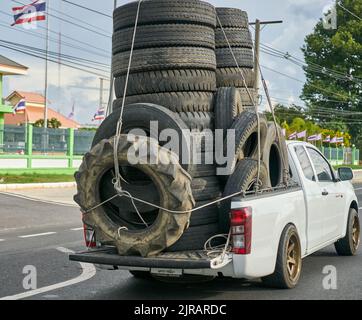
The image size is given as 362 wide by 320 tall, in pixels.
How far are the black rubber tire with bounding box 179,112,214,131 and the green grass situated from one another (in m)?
15.9

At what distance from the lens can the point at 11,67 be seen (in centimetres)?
3519

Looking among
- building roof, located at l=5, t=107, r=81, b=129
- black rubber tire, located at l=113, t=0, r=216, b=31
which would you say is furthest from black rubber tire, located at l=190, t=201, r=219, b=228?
building roof, located at l=5, t=107, r=81, b=129

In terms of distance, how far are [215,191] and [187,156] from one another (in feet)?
1.72

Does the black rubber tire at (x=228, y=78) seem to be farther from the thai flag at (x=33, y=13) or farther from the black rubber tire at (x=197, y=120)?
the thai flag at (x=33, y=13)

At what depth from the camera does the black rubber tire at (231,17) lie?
7.88 meters

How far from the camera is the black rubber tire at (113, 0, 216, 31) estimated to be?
6570mm

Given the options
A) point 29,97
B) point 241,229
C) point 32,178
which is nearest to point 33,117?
point 29,97

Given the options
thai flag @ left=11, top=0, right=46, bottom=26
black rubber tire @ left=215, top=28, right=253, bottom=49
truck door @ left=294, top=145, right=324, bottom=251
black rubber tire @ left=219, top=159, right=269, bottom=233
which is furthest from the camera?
thai flag @ left=11, top=0, right=46, bottom=26

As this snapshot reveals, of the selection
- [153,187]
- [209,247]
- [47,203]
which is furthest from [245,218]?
[47,203]

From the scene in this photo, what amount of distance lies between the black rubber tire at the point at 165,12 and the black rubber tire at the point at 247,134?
4.08 ft

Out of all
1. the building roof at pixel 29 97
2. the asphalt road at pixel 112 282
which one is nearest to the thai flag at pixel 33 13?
the asphalt road at pixel 112 282

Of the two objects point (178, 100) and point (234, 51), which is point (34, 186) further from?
point (178, 100)

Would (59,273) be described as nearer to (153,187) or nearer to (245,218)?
(153,187)

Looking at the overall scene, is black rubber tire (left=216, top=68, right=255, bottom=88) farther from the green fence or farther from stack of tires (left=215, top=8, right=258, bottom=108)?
the green fence
